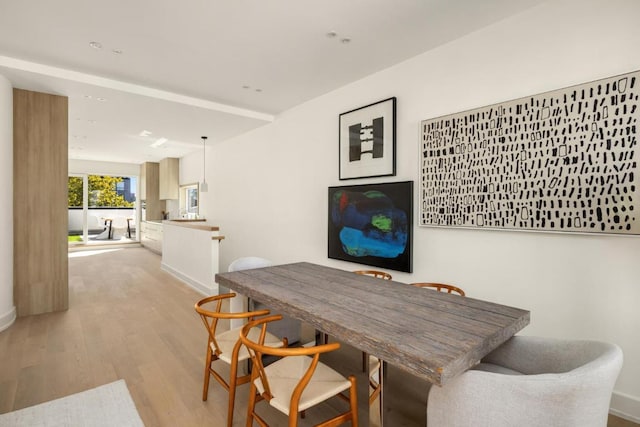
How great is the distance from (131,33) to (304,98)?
209cm

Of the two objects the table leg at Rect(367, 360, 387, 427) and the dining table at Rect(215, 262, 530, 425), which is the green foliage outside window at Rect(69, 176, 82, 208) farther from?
the table leg at Rect(367, 360, 387, 427)

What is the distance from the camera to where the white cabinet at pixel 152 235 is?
827cm

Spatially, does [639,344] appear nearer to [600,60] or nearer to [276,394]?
[600,60]

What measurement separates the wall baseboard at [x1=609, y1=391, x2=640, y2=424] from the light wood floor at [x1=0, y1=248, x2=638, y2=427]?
0.04m

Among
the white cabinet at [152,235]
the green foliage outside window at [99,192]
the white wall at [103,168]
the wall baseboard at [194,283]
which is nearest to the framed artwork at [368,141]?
the wall baseboard at [194,283]

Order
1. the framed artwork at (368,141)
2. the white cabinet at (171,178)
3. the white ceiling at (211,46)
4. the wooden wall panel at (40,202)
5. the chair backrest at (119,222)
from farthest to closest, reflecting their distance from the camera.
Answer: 1. the chair backrest at (119,222)
2. the white cabinet at (171,178)
3. the wooden wall panel at (40,202)
4. the framed artwork at (368,141)
5. the white ceiling at (211,46)

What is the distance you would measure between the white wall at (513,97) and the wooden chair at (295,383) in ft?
5.23

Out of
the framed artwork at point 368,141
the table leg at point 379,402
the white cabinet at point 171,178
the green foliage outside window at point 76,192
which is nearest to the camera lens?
the table leg at point 379,402

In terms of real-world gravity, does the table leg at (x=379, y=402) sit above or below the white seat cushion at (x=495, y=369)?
below

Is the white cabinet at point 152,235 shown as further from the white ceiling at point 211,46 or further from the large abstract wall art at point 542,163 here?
the large abstract wall art at point 542,163

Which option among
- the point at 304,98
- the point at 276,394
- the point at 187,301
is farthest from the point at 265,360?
the point at 304,98

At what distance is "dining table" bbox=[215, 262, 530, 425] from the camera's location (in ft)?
3.81

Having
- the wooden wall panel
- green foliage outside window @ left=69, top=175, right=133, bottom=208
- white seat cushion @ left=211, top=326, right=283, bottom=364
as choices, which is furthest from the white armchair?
green foliage outside window @ left=69, top=175, right=133, bottom=208

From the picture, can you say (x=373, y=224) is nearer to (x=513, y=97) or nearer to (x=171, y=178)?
(x=513, y=97)
